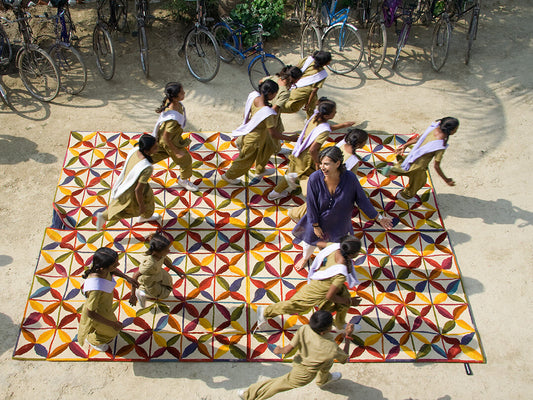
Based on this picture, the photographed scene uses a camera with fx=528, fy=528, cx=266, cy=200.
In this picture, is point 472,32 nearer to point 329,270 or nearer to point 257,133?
point 257,133

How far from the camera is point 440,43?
816 centimetres

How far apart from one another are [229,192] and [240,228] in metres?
0.58

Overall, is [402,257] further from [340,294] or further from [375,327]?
[340,294]

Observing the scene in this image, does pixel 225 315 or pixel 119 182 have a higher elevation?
pixel 119 182

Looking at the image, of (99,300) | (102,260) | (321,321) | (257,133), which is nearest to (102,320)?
(99,300)

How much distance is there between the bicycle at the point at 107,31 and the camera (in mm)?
7469

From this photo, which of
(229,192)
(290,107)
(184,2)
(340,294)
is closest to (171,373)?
(340,294)

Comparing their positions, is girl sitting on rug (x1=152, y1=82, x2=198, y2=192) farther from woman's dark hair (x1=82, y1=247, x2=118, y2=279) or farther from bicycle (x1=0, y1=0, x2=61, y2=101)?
bicycle (x1=0, y1=0, x2=61, y2=101)

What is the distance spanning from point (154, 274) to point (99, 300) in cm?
54

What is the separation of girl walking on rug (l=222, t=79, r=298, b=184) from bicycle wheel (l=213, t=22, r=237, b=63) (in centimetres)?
247

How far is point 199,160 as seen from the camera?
6.62 m

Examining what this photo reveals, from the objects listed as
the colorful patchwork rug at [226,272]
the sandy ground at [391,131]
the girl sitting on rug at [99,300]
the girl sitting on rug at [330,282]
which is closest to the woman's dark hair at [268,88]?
the colorful patchwork rug at [226,272]

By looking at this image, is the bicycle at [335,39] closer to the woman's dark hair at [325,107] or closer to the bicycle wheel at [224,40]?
the bicycle wheel at [224,40]

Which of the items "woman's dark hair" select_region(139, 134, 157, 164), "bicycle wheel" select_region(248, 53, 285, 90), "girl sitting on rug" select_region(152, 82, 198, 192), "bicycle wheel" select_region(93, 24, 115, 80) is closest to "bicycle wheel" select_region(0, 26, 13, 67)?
"bicycle wheel" select_region(93, 24, 115, 80)
